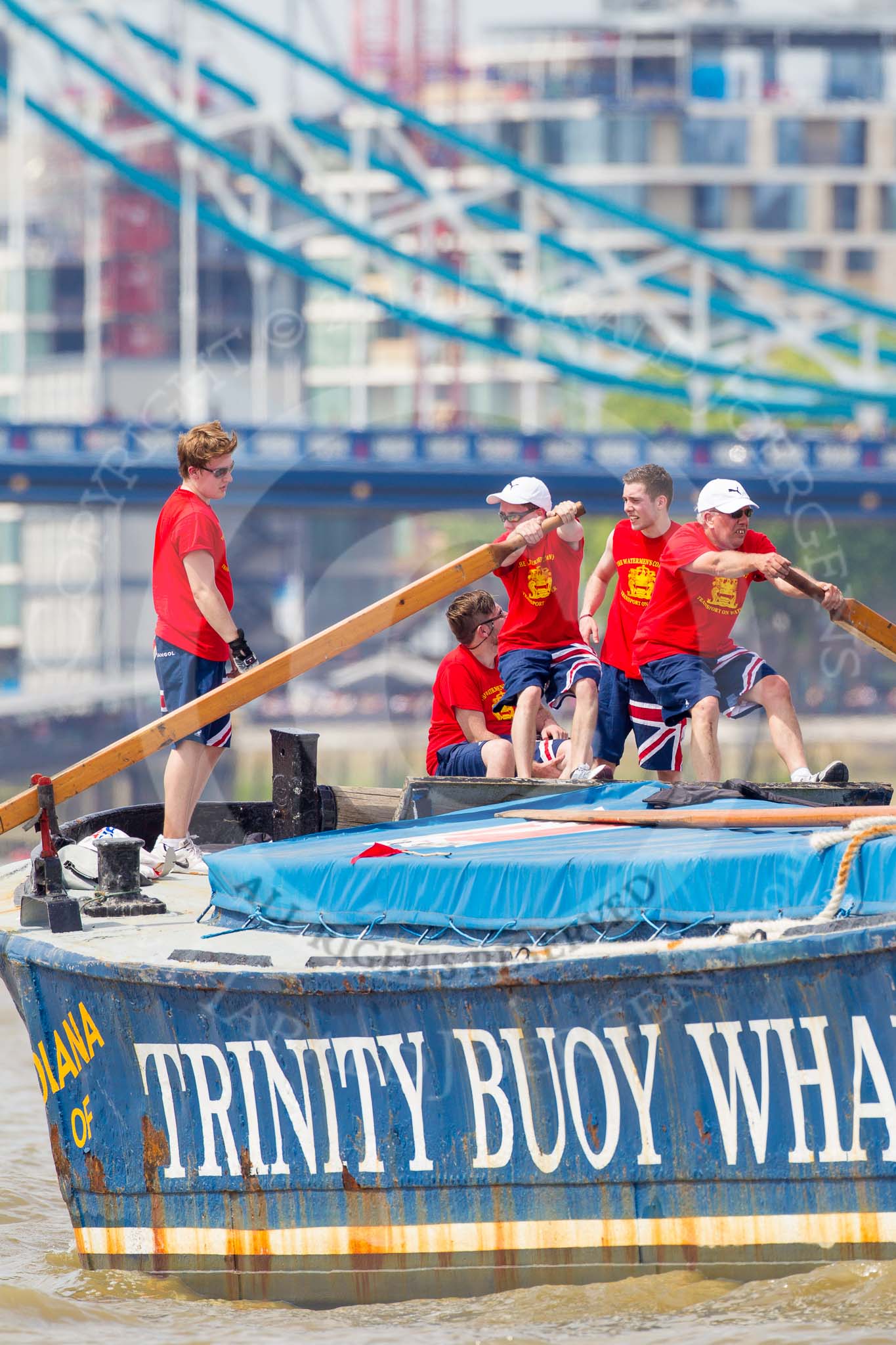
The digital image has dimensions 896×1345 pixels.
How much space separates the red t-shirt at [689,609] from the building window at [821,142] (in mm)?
74417

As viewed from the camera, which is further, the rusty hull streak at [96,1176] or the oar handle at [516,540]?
the oar handle at [516,540]

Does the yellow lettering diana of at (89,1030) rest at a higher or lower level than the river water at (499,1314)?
higher

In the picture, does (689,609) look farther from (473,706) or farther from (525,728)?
(473,706)

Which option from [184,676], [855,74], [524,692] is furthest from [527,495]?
[855,74]

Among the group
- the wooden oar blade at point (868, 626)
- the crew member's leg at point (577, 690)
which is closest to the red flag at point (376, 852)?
the crew member's leg at point (577, 690)

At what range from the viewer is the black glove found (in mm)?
6957

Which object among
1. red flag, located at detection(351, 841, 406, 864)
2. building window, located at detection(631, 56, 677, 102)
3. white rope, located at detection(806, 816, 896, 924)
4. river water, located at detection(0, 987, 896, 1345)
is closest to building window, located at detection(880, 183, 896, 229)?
building window, located at detection(631, 56, 677, 102)

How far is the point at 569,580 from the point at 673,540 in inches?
30.3

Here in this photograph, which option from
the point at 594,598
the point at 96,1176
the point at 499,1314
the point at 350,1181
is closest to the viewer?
the point at 499,1314

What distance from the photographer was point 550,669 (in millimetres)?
7574

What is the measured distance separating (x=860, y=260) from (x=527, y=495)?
7222 centimetres

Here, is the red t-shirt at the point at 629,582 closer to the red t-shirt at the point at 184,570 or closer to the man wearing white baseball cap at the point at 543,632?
the man wearing white baseball cap at the point at 543,632

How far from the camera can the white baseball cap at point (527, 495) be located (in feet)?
24.6

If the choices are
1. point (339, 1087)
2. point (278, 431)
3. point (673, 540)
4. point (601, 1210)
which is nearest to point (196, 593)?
point (673, 540)
